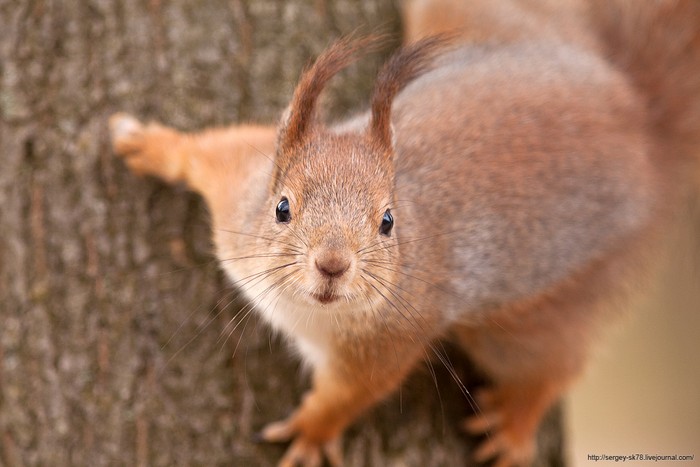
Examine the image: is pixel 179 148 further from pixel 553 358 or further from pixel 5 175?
pixel 553 358

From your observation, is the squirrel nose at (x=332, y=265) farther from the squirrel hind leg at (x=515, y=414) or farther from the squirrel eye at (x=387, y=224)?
the squirrel hind leg at (x=515, y=414)

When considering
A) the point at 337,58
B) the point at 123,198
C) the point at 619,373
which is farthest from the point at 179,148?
the point at 619,373

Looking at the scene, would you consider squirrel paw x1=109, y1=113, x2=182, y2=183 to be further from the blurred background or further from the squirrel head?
the squirrel head

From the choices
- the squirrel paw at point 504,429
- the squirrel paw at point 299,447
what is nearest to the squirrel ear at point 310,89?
the squirrel paw at point 299,447

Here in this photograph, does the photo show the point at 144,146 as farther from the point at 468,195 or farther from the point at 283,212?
the point at 468,195

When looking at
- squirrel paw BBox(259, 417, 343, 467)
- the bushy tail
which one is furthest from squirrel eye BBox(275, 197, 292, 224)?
the bushy tail

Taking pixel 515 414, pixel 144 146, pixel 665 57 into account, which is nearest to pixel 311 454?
pixel 515 414
